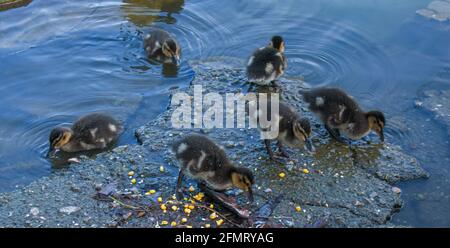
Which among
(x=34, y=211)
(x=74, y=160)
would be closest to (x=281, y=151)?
(x=74, y=160)

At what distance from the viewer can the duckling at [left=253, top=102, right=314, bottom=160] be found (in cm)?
438

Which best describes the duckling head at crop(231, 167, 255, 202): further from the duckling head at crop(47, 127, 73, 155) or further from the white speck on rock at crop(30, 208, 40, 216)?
the duckling head at crop(47, 127, 73, 155)

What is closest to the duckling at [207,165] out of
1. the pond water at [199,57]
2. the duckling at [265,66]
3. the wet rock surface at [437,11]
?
the pond water at [199,57]

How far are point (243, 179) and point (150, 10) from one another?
391cm

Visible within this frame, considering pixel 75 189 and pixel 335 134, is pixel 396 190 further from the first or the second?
pixel 75 189

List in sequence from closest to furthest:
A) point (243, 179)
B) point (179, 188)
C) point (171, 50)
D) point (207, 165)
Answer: point (243, 179), point (207, 165), point (179, 188), point (171, 50)

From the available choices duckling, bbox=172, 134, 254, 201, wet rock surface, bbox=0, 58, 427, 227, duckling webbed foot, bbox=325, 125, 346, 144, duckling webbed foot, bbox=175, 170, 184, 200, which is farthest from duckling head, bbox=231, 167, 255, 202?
duckling webbed foot, bbox=325, 125, 346, 144

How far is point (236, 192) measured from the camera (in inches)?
165

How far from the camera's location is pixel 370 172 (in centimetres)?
441

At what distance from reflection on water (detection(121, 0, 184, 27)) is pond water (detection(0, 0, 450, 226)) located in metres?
0.01

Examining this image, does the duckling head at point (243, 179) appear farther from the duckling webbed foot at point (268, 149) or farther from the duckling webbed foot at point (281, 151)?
the duckling webbed foot at point (281, 151)

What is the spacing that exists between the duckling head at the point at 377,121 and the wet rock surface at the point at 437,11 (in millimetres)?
2524

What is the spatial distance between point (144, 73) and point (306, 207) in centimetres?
253

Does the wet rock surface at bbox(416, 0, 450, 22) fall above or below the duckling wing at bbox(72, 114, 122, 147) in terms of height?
above
